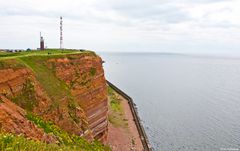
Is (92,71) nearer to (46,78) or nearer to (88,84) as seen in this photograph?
(88,84)

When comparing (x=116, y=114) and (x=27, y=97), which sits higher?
(x=27, y=97)

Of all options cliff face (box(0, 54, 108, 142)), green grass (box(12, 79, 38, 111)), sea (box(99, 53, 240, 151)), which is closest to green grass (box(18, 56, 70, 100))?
cliff face (box(0, 54, 108, 142))

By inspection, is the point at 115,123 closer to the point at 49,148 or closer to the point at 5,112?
the point at 5,112

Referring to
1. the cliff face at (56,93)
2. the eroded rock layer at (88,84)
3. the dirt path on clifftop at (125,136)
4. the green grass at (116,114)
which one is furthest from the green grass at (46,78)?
the green grass at (116,114)

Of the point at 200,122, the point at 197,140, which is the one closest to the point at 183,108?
the point at 200,122

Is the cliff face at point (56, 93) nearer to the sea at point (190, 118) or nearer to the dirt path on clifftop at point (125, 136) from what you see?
the dirt path on clifftop at point (125, 136)

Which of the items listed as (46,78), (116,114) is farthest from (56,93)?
(116,114)
